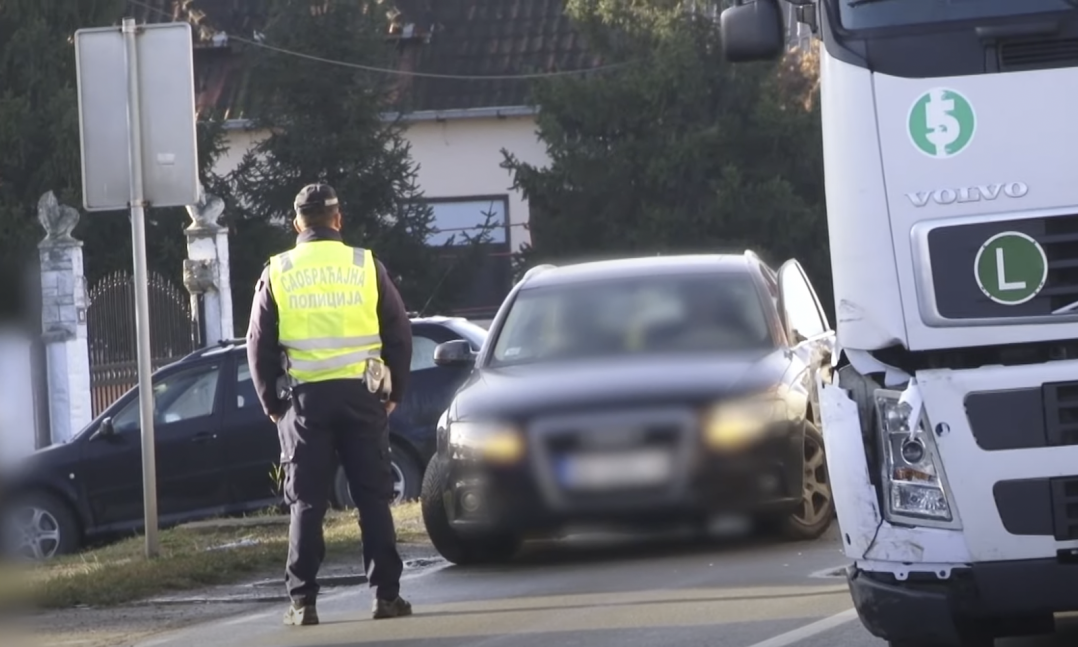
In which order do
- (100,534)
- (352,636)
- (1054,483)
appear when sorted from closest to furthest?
(1054,483) < (352,636) < (100,534)

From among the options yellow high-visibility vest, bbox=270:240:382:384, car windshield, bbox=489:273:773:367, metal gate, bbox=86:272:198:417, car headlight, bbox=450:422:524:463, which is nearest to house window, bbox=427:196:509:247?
metal gate, bbox=86:272:198:417

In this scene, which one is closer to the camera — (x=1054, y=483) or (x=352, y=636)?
(x=1054, y=483)

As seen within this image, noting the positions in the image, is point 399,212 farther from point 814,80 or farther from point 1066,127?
point 1066,127

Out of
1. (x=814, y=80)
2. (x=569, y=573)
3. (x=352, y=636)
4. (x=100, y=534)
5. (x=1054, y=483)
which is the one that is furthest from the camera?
(x=814, y=80)

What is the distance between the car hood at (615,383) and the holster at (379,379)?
1219 mm

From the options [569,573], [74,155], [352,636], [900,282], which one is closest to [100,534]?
[569,573]

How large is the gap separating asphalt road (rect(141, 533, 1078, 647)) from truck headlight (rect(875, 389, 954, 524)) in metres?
1.48

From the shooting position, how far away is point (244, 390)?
17.2 m

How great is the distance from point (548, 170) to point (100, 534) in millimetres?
15780

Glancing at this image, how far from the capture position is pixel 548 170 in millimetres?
32062

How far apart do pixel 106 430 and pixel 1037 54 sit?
11.7 m

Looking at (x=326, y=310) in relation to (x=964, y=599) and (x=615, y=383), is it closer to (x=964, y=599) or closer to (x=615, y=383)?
(x=615, y=383)

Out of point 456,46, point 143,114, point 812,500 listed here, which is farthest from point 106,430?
point 456,46

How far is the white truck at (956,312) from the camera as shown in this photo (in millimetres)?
6516
